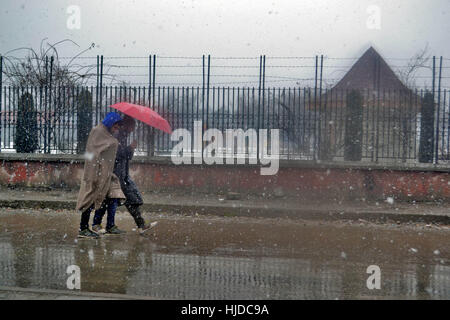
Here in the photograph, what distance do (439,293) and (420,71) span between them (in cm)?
893

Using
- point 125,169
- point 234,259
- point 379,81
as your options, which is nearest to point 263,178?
point 379,81

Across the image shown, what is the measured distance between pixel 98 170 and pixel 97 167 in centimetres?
5

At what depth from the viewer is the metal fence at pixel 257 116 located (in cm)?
1150

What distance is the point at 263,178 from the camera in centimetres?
1162

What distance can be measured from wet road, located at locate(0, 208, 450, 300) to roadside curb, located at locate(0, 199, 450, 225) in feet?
1.13

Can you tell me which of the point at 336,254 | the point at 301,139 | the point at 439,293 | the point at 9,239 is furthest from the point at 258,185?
the point at 439,293

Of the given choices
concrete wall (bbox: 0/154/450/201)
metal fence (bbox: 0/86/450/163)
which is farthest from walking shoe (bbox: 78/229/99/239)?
metal fence (bbox: 0/86/450/163)

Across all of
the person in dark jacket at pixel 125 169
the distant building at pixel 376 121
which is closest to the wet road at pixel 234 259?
the person in dark jacket at pixel 125 169

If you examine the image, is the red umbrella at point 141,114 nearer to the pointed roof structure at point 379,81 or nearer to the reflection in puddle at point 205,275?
the reflection in puddle at point 205,275

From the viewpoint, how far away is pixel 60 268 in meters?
5.50

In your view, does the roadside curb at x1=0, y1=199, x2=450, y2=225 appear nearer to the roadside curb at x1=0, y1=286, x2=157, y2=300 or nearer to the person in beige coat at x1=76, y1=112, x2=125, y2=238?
the person in beige coat at x1=76, y1=112, x2=125, y2=238

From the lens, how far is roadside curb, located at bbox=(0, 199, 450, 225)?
9617mm

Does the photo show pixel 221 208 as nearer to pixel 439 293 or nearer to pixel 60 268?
pixel 60 268

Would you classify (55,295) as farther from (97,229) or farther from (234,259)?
(97,229)
